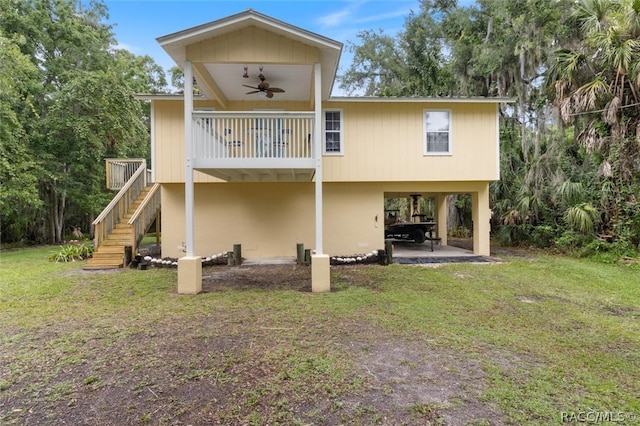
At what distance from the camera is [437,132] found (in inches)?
391

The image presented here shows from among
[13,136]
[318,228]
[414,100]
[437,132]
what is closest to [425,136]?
[437,132]

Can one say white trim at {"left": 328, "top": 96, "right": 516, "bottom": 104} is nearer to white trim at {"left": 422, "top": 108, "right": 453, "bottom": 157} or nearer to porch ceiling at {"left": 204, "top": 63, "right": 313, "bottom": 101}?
white trim at {"left": 422, "top": 108, "right": 453, "bottom": 157}

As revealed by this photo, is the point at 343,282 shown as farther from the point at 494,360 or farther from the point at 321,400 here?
the point at 321,400

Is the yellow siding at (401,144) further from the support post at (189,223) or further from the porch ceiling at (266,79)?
the support post at (189,223)

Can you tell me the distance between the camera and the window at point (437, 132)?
9.92 m

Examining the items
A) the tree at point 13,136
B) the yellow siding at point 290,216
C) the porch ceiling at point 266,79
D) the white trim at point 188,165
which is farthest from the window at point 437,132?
the tree at point 13,136

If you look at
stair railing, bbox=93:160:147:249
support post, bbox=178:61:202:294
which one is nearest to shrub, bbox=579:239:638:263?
support post, bbox=178:61:202:294

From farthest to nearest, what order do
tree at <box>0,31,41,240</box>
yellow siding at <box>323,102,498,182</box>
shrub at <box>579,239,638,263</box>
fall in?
tree at <box>0,31,41,240</box>, yellow siding at <box>323,102,498,182</box>, shrub at <box>579,239,638,263</box>

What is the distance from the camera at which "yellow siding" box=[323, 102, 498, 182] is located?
384 inches

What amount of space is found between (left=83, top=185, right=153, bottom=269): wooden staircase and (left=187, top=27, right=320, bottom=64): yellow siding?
18.7 ft

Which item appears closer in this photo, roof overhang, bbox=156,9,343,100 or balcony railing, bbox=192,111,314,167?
roof overhang, bbox=156,9,343,100

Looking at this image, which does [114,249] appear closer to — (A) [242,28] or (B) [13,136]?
(B) [13,136]

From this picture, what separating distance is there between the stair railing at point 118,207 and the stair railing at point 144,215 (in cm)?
56

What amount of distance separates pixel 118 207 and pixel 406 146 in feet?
30.4
